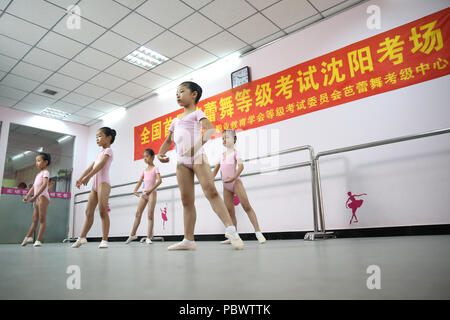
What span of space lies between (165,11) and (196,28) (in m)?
0.45

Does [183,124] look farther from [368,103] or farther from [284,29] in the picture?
[284,29]

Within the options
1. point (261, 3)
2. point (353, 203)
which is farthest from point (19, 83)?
point (353, 203)

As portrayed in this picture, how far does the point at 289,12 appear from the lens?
3352 mm

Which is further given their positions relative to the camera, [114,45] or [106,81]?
[106,81]

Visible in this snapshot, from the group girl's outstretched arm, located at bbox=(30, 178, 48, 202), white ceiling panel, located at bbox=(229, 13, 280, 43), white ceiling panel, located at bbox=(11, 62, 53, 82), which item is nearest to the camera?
girl's outstretched arm, located at bbox=(30, 178, 48, 202)

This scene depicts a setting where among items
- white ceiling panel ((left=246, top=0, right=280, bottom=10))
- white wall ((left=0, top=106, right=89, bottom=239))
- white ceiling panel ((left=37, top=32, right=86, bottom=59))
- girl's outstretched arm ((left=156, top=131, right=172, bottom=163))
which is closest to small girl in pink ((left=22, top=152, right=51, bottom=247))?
white ceiling panel ((left=37, top=32, right=86, bottom=59))

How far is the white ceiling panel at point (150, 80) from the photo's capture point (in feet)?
15.2

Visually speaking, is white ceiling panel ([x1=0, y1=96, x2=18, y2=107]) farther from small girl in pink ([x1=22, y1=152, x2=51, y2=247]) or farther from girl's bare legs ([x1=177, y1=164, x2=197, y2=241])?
girl's bare legs ([x1=177, y1=164, x2=197, y2=241])

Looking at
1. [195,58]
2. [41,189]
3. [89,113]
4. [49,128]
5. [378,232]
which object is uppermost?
[195,58]

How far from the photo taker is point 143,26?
352 cm

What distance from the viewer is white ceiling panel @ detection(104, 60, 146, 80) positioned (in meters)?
4.32

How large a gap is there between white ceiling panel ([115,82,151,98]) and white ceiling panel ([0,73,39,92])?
4.42 ft

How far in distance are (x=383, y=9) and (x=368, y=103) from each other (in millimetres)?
1040

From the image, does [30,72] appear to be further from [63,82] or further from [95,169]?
[95,169]
